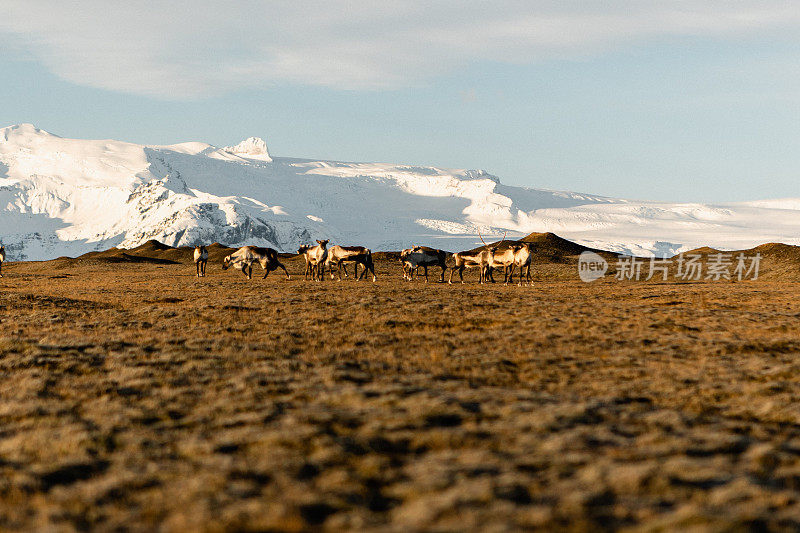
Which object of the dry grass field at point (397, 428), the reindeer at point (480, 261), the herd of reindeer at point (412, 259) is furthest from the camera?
the reindeer at point (480, 261)

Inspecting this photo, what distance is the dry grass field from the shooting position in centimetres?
622

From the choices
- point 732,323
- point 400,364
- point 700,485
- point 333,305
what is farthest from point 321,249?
point 700,485

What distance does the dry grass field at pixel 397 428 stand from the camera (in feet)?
20.4

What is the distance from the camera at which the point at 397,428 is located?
343 inches

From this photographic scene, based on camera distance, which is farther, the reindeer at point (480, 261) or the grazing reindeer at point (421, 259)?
the grazing reindeer at point (421, 259)

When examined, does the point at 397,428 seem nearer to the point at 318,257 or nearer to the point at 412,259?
the point at 412,259

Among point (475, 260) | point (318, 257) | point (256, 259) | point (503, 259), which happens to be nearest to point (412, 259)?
point (475, 260)

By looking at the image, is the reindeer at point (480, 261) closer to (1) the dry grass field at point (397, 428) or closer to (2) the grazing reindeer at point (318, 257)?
(2) the grazing reindeer at point (318, 257)

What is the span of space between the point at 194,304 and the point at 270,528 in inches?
884

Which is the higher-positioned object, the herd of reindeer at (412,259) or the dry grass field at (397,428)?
the herd of reindeer at (412,259)

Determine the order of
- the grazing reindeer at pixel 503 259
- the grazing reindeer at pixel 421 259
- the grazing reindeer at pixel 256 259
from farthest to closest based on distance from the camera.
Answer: the grazing reindeer at pixel 256 259
the grazing reindeer at pixel 421 259
the grazing reindeer at pixel 503 259

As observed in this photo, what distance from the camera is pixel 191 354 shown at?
1484 cm

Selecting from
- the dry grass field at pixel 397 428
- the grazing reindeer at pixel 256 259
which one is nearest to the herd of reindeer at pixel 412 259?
the grazing reindeer at pixel 256 259

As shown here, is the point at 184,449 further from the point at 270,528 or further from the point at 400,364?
the point at 400,364
